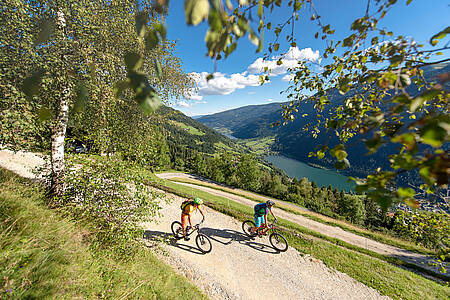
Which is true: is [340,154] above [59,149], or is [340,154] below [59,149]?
above

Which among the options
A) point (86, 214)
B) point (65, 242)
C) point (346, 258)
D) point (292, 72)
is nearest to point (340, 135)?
point (292, 72)

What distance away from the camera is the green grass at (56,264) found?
8.24 ft

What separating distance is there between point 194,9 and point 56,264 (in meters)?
4.27

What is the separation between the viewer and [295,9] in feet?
7.11

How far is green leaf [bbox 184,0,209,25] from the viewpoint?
2.47 feet

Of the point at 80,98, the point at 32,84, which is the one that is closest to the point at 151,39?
the point at 80,98

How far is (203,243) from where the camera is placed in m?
8.29

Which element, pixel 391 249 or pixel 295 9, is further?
pixel 391 249

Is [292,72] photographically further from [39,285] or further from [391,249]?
[391,249]

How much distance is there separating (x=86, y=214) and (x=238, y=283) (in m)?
5.91

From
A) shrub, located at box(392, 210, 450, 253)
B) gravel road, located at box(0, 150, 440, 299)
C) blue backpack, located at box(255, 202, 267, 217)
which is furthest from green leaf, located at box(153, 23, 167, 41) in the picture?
blue backpack, located at box(255, 202, 267, 217)

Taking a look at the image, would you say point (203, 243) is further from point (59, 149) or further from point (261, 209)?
point (59, 149)

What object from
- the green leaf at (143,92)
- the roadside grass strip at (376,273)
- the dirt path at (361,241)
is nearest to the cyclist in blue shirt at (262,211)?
the roadside grass strip at (376,273)

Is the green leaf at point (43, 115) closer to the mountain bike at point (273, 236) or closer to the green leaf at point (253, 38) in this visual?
the green leaf at point (253, 38)
